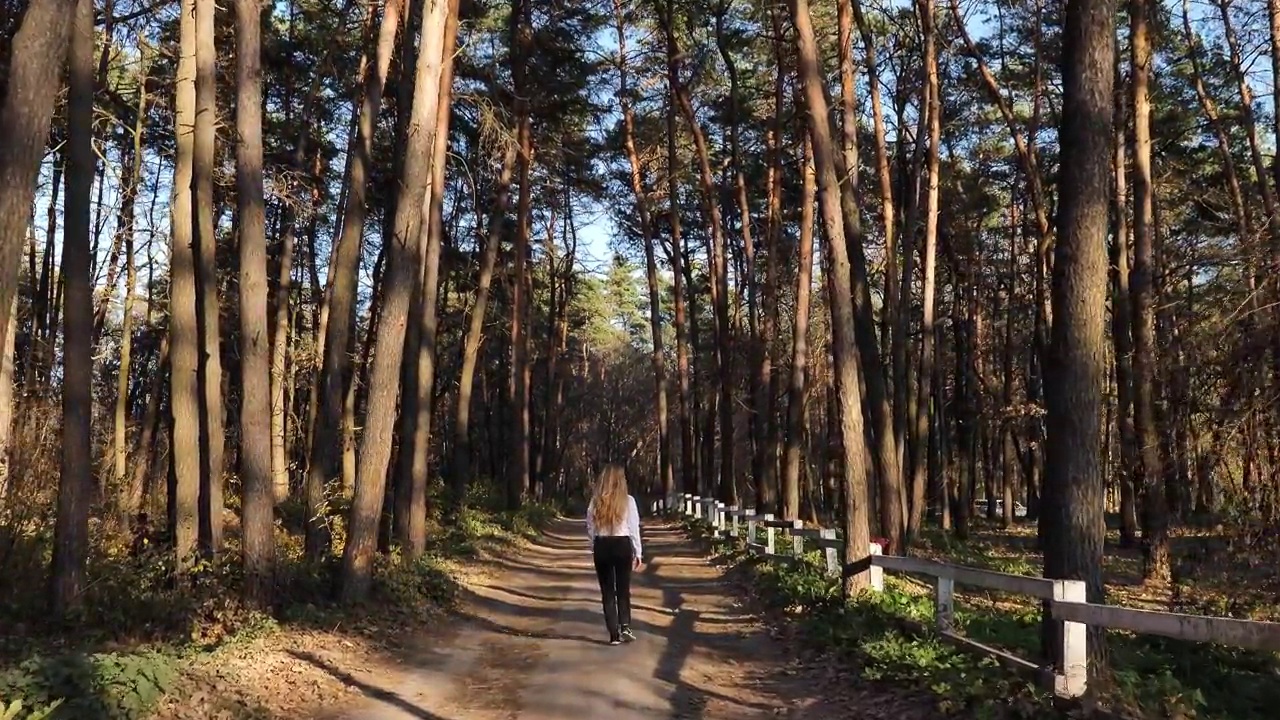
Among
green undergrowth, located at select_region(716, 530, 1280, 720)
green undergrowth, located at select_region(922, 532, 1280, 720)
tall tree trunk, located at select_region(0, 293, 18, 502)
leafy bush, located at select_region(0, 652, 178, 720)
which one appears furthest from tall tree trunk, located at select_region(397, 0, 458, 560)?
green undergrowth, located at select_region(922, 532, 1280, 720)

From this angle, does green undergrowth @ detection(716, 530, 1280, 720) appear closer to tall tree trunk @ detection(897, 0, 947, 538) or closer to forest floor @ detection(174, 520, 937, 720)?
forest floor @ detection(174, 520, 937, 720)

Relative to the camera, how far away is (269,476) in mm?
11000

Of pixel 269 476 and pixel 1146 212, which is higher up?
pixel 1146 212

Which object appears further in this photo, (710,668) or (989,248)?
(989,248)

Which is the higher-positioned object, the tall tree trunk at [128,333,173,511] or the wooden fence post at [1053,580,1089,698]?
the tall tree trunk at [128,333,173,511]

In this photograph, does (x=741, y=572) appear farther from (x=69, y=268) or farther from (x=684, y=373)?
(x=684, y=373)

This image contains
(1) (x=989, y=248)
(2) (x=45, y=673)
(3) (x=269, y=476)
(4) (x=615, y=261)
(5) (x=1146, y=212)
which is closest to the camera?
(2) (x=45, y=673)

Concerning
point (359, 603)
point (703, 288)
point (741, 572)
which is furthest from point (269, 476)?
point (703, 288)

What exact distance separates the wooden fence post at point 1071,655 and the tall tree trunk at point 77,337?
27.7 ft

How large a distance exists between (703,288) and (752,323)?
10270mm

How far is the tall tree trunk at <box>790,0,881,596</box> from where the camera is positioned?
12125mm

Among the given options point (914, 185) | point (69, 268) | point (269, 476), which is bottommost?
point (269, 476)

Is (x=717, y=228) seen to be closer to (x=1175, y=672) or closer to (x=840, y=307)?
(x=840, y=307)

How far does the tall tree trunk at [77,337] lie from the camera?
9.59m
